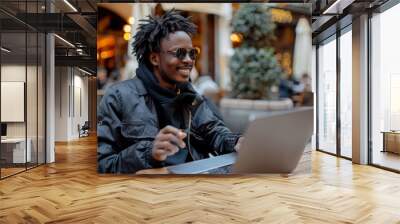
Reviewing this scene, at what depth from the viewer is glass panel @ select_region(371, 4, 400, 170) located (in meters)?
7.20

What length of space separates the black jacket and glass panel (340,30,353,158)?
3905 millimetres

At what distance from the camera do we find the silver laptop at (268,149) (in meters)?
6.10

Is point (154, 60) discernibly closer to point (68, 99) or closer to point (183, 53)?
point (183, 53)

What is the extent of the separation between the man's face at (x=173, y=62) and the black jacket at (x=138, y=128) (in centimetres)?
40

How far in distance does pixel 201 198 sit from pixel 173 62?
2.18 meters

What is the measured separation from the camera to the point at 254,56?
6.19 metres

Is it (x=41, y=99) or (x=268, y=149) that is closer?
(x=268, y=149)

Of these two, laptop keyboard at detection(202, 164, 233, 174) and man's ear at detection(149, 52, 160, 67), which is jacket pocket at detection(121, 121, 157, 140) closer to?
man's ear at detection(149, 52, 160, 67)

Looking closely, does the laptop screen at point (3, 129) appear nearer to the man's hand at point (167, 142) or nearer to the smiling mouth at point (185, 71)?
the man's hand at point (167, 142)

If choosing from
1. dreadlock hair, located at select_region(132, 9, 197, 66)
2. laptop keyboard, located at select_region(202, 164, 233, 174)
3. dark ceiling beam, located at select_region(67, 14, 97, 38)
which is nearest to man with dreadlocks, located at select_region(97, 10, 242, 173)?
dreadlock hair, located at select_region(132, 9, 197, 66)

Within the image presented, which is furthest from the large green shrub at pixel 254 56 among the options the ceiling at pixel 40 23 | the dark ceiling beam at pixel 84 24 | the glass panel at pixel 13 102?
the glass panel at pixel 13 102

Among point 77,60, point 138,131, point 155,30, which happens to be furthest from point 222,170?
point 77,60

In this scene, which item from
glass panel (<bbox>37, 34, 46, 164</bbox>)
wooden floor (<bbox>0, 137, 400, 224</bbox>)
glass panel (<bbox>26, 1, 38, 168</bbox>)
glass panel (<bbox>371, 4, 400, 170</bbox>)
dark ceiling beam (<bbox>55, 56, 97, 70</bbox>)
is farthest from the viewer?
dark ceiling beam (<bbox>55, 56, 97, 70</bbox>)

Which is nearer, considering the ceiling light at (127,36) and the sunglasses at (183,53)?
the sunglasses at (183,53)
